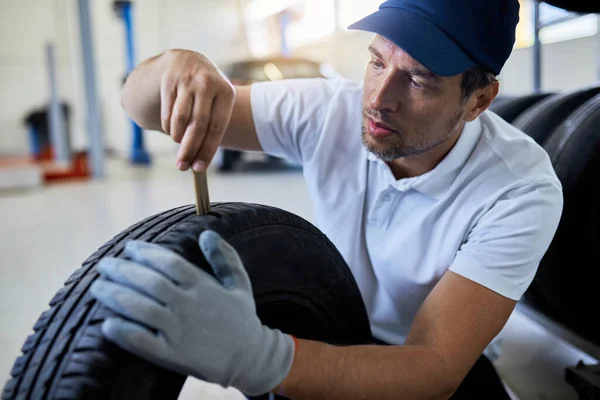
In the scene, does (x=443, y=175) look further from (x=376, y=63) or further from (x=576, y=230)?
(x=576, y=230)

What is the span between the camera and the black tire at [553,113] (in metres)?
1.50

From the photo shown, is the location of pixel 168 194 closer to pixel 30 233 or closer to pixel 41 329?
pixel 30 233

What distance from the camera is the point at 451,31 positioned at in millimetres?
963

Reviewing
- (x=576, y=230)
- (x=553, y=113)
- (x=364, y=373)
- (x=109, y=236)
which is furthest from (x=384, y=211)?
(x=109, y=236)

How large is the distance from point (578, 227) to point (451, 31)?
2.09ft

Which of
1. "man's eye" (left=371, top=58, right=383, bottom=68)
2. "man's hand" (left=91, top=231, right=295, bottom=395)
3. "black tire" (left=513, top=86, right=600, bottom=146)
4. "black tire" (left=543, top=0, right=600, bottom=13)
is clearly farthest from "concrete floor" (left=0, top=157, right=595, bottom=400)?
"black tire" (left=543, top=0, right=600, bottom=13)

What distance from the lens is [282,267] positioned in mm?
863

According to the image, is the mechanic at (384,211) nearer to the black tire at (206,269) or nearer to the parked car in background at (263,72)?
the black tire at (206,269)

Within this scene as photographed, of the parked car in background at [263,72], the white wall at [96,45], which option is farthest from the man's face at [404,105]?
the white wall at [96,45]

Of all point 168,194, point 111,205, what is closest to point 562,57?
point 168,194

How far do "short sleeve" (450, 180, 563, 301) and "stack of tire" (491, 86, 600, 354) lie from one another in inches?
14.4

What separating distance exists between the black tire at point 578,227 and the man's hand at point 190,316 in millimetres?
929

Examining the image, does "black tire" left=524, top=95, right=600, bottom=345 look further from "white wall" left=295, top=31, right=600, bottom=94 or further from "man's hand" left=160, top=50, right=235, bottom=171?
"white wall" left=295, top=31, right=600, bottom=94

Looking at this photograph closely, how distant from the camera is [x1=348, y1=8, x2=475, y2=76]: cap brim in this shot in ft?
3.11
